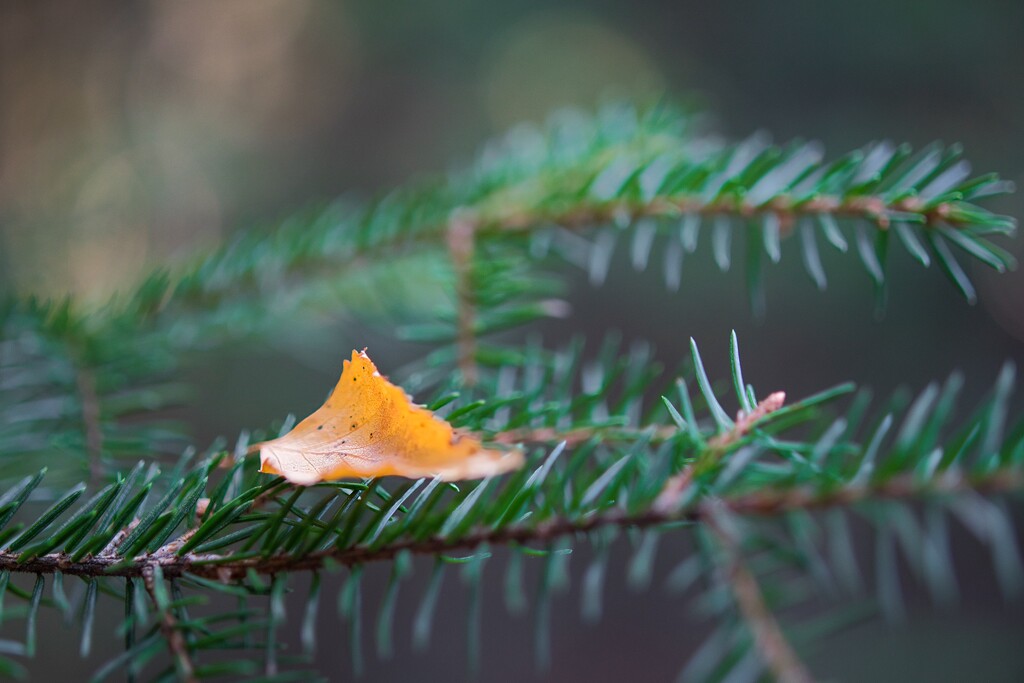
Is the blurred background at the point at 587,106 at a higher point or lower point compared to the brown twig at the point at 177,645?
higher

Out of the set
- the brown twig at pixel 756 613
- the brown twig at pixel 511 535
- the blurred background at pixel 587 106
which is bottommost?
the brown twig at pixel 756 613

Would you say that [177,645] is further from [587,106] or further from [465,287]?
[587,106]

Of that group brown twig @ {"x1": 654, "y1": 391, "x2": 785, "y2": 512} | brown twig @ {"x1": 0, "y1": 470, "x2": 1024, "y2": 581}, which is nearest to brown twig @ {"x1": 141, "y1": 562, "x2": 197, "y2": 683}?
brown twig @ {"x1": 0, "y1": 470, "x2": 1024, "y2": 581}

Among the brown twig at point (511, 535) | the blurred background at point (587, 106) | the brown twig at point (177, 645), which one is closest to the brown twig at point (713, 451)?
the brown twig at point (511, 535)

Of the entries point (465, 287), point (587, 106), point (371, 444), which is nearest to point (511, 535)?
point (371, 444)

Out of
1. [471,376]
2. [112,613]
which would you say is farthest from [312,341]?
[112,613]

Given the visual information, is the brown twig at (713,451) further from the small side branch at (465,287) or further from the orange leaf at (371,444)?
the small side branch at (465,287)
